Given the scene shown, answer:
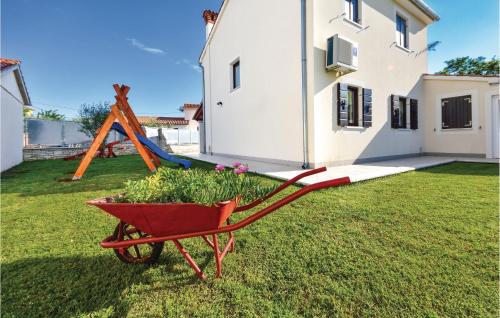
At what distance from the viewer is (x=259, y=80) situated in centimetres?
833

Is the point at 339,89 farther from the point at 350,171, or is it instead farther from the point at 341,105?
the point at 350,171

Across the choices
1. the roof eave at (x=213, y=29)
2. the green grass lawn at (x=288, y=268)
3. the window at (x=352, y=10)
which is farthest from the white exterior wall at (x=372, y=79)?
the roof eave at (x=213, y=29)

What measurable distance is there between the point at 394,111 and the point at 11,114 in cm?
1511

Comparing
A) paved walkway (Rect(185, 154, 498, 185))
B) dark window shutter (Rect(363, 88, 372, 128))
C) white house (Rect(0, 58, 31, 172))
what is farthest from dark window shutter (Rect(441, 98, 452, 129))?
white house (Rect(0, 58, 31, 172))

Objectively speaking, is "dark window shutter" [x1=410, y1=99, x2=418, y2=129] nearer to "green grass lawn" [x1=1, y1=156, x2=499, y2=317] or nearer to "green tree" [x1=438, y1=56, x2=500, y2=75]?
"green grass lawn" [x1=1, y1=156, x2=499, y2=317]

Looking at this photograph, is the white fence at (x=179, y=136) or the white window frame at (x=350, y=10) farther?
the white fence at (x=179, y=136)

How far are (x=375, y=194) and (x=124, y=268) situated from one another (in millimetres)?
3745

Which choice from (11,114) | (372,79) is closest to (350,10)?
(372,79)

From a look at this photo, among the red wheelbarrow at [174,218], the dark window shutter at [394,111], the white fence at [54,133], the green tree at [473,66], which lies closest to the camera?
the red wheelbarrow at [174,218]

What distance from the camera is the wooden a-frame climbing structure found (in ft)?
18.0

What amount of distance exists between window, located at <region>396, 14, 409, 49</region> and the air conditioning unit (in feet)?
15.0

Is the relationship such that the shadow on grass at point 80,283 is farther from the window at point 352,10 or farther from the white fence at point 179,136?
the white fence at point 179,136

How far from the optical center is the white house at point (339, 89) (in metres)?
6.41

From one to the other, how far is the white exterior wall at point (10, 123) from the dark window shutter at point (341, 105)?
10757mm
